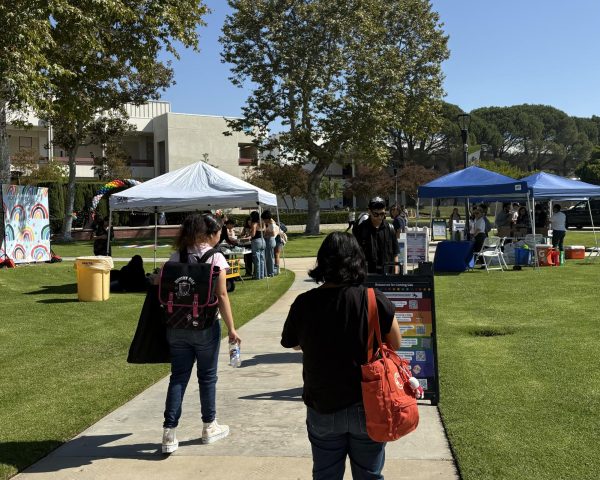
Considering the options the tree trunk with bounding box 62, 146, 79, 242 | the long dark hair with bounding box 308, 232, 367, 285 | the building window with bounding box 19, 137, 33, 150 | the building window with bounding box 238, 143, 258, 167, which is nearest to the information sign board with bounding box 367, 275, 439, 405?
the long dark hair with bounding box 308, 232, 367, 285

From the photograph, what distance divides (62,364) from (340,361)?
224 inches

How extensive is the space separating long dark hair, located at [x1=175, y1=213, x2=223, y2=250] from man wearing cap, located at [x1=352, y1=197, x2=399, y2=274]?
2.56m

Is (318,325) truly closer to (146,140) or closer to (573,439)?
(573,439)

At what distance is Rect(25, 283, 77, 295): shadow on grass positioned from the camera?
1441 centimetres

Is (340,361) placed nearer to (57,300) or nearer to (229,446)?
(229,446)

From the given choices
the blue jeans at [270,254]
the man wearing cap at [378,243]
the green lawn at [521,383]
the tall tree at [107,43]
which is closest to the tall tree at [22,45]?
the tall tree at [107,43]

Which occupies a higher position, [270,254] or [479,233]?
[479,233]

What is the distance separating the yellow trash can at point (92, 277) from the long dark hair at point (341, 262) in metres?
10.4

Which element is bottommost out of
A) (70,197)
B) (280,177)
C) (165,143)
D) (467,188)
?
(467,188)

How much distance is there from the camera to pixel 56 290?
48.6 feet

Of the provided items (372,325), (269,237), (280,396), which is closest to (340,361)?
(372,325)

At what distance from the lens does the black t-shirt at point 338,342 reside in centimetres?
308

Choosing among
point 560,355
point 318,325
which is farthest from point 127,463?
point 560,355

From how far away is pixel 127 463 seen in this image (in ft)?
15.2
